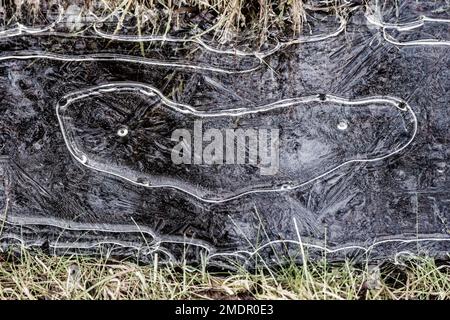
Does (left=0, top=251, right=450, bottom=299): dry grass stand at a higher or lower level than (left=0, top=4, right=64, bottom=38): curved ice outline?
A: lower

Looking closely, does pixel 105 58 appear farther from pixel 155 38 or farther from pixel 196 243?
pixel 196 243

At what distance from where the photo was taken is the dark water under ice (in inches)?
93.3

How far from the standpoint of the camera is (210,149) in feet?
7.84

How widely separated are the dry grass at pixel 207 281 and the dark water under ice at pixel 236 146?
0.22ft

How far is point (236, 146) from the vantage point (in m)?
2.40

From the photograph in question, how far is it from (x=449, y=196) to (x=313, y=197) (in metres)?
0.55

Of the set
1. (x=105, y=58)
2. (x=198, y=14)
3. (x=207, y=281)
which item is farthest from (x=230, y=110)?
(x=207, y=281)

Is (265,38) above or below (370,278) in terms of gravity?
above

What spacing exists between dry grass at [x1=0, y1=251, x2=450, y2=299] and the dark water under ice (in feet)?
0.22

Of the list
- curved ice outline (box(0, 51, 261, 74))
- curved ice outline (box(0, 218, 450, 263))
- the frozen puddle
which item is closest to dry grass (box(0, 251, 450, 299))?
curved ice outline (box(0, 218, 450, 263))

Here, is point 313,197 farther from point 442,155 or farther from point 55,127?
point 55,127

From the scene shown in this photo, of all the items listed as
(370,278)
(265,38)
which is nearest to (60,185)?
(265,38)

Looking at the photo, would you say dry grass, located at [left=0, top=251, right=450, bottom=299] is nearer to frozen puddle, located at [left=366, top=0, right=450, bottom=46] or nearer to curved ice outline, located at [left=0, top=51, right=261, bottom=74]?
curved ice outline, located at [left=0, top=51, right=261, bottom=74]

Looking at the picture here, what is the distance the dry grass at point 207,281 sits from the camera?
2295mm
